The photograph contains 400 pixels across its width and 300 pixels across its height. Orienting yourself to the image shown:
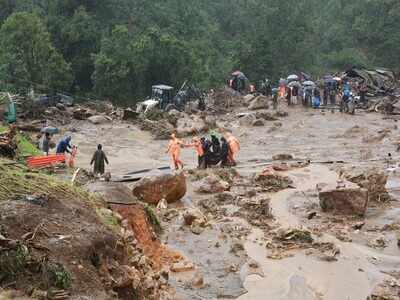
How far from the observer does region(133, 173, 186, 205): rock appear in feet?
47.8

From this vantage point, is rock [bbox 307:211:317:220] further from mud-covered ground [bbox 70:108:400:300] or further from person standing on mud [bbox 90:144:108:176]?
person standing on mud [bbox 90:144:108:176]

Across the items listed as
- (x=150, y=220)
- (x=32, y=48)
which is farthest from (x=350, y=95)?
(x=150, y=220)

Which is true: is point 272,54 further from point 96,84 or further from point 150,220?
point 150,220

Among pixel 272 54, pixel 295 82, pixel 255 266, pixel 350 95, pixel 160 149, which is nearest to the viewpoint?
pixel 255 266

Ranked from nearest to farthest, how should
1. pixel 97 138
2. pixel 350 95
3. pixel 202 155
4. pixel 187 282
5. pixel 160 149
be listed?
pixel 187 282 → pixel 202 155 → pixel 160 149 → pixel 97 138 → pixel 350 95

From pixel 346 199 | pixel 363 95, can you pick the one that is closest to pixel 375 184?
pixel 346 199

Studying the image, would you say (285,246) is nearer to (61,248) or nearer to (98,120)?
(61,248)

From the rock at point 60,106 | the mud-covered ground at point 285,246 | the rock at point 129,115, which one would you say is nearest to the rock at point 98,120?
the rock at point 129,115

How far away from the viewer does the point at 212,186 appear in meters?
16.1

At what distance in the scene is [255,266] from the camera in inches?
430

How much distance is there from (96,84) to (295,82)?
10715 mm

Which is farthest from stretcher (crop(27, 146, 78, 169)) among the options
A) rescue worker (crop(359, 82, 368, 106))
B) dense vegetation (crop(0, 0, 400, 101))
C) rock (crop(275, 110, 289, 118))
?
rescue worker (crop(359, 82, 368, 106))

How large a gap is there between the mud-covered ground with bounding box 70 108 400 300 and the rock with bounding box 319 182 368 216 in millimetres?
246

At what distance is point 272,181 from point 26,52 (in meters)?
18.8
